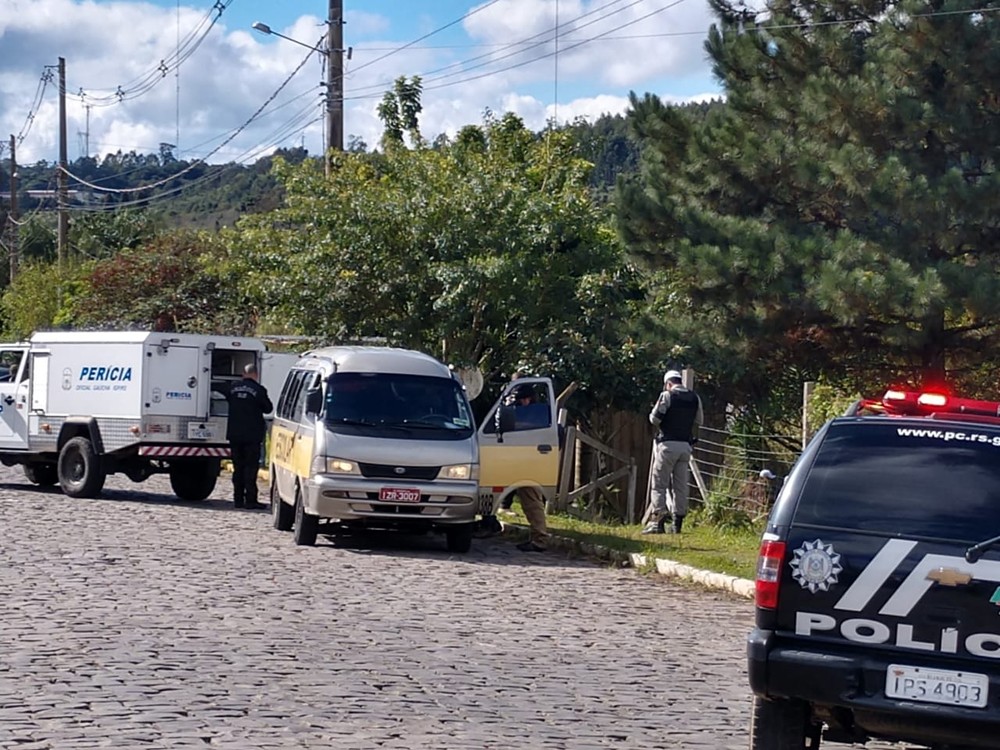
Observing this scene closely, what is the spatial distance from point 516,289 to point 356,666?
13.4m

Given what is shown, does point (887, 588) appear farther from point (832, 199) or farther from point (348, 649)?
point (832, 199)

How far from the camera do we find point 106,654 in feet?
32.3

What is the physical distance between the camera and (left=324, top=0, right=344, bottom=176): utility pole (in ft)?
93.5

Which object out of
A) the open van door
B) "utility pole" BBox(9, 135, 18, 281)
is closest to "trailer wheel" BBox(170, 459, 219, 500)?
the open van door

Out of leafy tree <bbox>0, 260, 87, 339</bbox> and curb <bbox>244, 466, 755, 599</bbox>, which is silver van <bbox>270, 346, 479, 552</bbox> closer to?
curb <bbox>244, 466, 755, 599</bbox>

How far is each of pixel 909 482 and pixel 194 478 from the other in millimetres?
16728

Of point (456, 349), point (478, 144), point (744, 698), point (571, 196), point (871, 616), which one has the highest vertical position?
point (478, 144)

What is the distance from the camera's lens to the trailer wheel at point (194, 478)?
879 inches

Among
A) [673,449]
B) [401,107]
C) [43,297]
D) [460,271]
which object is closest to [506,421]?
[673,449]

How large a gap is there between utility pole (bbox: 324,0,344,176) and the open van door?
11.9 meters

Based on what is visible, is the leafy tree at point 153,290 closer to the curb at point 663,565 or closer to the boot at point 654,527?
the boot at point 654,527

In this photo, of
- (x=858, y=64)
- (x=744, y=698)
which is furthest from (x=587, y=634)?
(x=858, y=64)

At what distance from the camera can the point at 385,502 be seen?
16328 millimetres

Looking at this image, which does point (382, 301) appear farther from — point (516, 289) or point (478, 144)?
point (478, 144)
